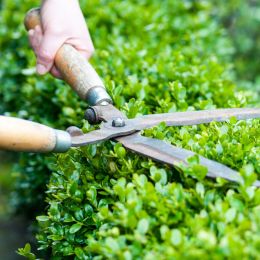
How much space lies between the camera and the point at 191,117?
2.71m

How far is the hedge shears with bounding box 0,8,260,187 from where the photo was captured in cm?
236

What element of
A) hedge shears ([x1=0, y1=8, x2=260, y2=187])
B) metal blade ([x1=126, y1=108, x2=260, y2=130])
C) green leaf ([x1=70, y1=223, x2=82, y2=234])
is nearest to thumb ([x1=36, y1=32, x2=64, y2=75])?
hedge shears ([x1=0, y1=8, x2=260, y2=187])

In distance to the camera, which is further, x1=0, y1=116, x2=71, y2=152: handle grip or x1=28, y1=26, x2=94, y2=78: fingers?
x1=28, y1=26, x2=94, y2=78: fingers

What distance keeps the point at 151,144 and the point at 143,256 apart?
57cm

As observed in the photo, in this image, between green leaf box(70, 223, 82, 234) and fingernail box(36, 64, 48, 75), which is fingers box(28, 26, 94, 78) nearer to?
fingernail box(36, 64, 48, 75)

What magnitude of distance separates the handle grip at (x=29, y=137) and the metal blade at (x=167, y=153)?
24 centimetres

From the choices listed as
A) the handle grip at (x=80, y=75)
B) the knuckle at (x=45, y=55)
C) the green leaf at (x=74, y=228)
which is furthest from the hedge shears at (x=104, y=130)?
the green leaf at (x=74, y=228)

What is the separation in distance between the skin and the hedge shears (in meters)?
0.16

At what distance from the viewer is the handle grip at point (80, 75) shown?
2.87 m

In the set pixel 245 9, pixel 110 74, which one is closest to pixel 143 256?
pixel 110 74

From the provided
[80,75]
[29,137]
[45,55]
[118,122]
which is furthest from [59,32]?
[29,137]

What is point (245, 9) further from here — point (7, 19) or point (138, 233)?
point (138, 233)

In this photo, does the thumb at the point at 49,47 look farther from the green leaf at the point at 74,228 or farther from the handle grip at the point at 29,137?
the green leaf at the point at 74,228

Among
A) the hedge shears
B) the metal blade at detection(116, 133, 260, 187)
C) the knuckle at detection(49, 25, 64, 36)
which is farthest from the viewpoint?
the knuckle at detection(49, 25, 64, 36)
